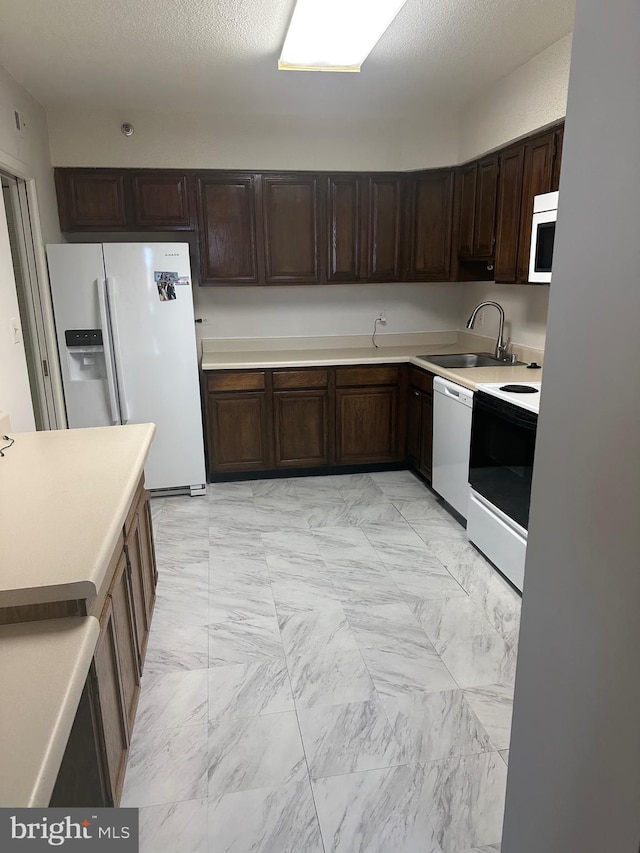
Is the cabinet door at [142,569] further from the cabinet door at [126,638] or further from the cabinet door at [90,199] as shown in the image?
the cabinet door at [90,199]

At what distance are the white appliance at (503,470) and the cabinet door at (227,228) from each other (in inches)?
79.8

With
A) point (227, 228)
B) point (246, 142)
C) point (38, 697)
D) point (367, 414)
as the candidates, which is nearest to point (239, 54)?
point (246, 142)

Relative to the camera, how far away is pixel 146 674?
2.29 metres

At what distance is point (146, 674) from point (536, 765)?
1.61 m

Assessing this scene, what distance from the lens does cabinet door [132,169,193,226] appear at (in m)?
→ 3.96

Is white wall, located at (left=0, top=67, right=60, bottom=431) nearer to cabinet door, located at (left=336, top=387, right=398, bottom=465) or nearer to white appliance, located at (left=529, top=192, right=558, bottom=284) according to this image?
cabinet door, located at (left=336, top=387, right=398, bottom=465)

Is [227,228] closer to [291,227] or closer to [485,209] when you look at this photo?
[291,227]

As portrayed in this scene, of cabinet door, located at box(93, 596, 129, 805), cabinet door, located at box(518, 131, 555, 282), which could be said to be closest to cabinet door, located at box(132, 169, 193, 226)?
cabinet door, located at box(518, 131, 555, 282)

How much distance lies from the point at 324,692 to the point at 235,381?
7.87ft

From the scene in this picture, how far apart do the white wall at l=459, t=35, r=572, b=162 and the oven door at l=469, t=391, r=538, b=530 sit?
148cm

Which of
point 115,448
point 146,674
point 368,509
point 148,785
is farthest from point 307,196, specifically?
point 148,785

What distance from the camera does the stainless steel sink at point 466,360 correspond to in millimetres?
3918

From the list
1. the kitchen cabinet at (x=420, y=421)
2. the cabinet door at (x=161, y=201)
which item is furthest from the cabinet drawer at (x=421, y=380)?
the cabinet door at (x=161, y=201)

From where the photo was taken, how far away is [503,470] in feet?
9.43
